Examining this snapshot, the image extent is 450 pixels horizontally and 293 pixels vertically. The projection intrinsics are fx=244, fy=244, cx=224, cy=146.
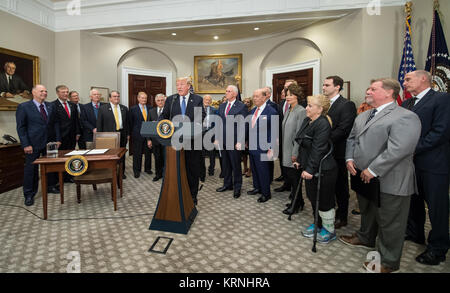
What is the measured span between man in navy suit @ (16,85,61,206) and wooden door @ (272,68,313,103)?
592 centimetres

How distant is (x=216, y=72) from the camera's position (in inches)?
317

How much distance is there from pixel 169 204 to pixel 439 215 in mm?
2570

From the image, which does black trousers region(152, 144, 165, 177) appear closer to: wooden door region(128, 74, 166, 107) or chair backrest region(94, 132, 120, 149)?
chair backrest region(94, 132, 120, 149)

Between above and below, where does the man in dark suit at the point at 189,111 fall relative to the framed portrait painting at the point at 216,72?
below

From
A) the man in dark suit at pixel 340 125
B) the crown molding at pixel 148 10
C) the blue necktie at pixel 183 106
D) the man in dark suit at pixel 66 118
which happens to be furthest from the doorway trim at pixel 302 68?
the man in dark suit at pixel 66 118

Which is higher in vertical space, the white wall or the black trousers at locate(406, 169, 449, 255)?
the white wall

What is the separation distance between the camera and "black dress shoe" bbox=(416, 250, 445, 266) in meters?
2.14

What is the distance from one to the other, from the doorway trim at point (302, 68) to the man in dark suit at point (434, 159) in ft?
14.6

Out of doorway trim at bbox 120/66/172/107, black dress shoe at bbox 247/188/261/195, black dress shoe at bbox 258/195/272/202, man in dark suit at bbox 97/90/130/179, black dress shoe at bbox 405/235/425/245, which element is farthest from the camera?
doorway trim at bbox 120/66/172/107

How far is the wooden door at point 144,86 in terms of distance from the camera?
768cm

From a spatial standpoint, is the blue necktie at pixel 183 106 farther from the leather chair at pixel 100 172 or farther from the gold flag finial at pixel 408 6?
the gold flag finial at pixel 408 6

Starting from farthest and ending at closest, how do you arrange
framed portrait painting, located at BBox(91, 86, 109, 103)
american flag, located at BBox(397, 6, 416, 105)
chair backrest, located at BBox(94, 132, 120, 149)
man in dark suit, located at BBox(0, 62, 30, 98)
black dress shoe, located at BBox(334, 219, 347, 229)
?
framed portrait painting, located at BBox(91, 86, 109, 103)
man in dark suit, located at BBox(0, 62, 30, 98)
american flag, located at BBox(397, 6, 416, 105)
chair backrest, located at BBox(94, 132, 120, 149)
black dress shoe, located at BBox(334, 219, 347, 229)

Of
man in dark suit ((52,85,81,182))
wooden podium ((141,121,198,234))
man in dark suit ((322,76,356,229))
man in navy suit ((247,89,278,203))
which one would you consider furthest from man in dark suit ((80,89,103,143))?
man in dark suit ((322,76,356,229))
